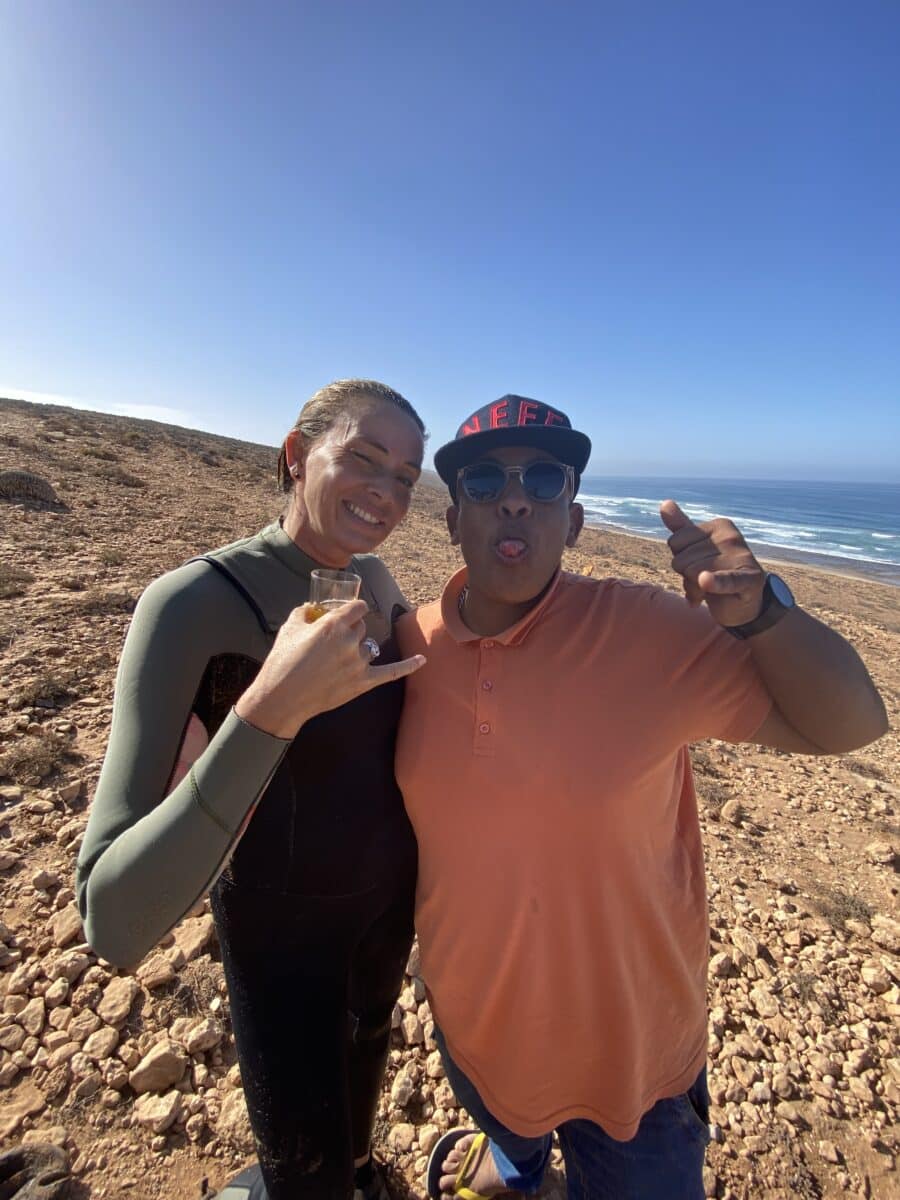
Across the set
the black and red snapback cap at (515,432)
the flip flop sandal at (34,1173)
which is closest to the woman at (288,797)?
the black and red snapback cap at (515,432)

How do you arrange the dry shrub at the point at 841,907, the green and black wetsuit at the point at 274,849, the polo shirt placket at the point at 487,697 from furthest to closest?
the dry shrub at the point at 841,907, the polo shirt placket at the point at 487,697, the green and black wetsuit at the point at 274,849

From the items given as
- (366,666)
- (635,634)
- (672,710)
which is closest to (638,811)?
(672,710)

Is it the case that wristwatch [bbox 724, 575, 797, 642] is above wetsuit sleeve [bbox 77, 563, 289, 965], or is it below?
above

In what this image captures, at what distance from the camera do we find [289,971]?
1.58 meters

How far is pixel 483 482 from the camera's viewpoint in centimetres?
193

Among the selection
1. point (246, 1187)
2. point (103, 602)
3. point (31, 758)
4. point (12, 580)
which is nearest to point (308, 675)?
point (246, 1187)

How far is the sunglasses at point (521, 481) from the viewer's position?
6.24 ft

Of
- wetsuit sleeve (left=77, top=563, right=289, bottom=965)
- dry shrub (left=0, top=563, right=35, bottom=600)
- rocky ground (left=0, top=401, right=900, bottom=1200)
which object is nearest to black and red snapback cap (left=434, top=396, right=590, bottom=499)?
wetsuit sleeve (left=77, top=563, right=289, bottom=965)

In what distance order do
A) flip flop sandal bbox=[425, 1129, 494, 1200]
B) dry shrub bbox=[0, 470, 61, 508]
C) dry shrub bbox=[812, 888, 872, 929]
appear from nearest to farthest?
flip flop sandal bbox=[425, 1129, 494, 1200], dry shrub bbox=[812, 888, 872, 929], dry shrub bbox=[0, 470, 61, 508]

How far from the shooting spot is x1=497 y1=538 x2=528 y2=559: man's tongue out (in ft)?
5.97

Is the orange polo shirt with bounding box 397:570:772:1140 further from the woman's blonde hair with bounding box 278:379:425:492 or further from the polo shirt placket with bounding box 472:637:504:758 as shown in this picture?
the woman's blonde hair with bounding box 278:379:425:492

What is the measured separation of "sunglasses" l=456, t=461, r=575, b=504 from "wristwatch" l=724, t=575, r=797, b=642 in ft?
2.41

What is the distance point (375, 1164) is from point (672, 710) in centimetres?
239

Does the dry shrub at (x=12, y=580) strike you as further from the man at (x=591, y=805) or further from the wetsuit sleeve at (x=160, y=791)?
the man at (x=591, y=805)
